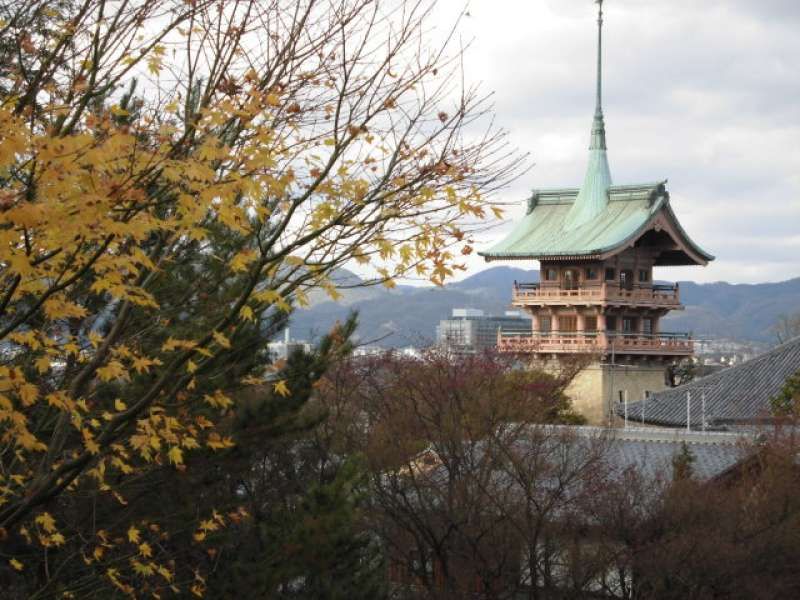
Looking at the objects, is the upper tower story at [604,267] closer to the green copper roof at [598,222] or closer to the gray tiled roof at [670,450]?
the green copper roof at [598,222]

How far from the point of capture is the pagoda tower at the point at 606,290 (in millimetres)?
40312

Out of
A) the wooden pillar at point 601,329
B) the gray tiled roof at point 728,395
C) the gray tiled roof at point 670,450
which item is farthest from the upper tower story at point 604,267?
the gray tiled roof at point 670,450

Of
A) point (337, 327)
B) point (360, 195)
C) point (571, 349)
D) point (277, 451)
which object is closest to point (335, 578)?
point (277, 451)

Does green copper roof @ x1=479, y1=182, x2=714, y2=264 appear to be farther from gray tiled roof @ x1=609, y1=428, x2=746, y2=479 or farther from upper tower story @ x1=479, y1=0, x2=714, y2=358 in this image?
gray tiled roof @ x1=609, y1=428, x2=746, y2=479

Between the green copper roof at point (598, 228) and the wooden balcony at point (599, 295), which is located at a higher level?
the green copper roof at point (598, 228)

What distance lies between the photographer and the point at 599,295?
40594 mm

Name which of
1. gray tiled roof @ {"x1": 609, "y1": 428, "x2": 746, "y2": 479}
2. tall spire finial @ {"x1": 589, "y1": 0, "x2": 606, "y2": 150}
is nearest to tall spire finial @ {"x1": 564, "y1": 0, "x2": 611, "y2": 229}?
tall spire finial @ {"x1": 589, "y1": 0, "x2": 606, "y2": 150}

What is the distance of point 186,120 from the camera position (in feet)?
18.8

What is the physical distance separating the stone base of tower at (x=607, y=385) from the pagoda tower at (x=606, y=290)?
4 centimetres

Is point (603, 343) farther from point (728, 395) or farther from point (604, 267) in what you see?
point (728, 395)

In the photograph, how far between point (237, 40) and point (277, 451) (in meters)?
11.0

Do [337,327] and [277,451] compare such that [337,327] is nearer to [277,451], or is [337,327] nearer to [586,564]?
[586,564]

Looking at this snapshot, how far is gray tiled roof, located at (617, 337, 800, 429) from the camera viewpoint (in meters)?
29.0

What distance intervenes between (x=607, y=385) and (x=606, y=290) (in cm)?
346
